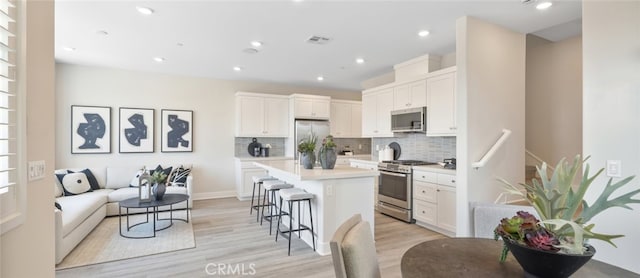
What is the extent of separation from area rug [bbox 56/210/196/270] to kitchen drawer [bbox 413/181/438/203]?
122 inches

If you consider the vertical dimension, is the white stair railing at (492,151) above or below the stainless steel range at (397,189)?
above

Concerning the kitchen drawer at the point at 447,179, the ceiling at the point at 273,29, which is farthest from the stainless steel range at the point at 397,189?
the ceiling at the point at 273,29

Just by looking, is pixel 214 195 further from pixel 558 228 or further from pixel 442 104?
pixel 558 228

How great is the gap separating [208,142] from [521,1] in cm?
565

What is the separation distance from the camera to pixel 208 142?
6.06 m

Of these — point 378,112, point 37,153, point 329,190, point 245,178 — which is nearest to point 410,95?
point 378,112

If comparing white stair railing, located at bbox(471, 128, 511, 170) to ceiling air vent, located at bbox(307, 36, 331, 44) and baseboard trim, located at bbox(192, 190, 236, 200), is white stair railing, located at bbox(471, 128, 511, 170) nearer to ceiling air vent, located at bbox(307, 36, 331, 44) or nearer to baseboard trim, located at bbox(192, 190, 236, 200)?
ceiling air vent, located at bbox(307, 36, 331, 44)

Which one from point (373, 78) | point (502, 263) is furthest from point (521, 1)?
point (373, 78)

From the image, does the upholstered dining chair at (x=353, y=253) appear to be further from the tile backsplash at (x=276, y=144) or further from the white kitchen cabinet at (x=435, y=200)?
the tile backsplash at (x=276, y=144)

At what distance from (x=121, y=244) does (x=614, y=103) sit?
4989 mm

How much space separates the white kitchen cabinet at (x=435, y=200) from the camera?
373 cm

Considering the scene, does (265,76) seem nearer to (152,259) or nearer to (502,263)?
(152,259)

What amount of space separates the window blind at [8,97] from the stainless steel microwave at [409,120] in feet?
13.9

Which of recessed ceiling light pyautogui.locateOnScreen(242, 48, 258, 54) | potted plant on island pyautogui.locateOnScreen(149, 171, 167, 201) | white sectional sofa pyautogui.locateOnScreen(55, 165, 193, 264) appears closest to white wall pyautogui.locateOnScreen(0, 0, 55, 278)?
white sectional sofa pyautogui.locateOnScreen(55, 165, 193, 264)
